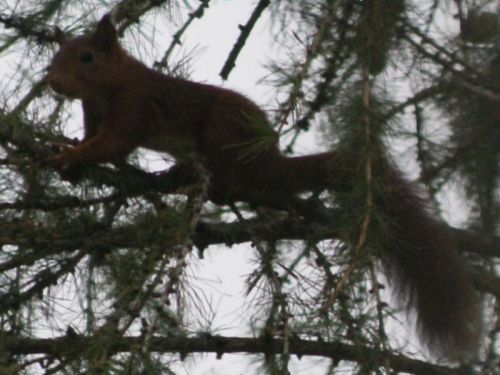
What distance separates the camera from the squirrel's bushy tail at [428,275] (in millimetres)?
2070

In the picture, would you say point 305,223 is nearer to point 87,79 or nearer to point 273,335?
point 273,335

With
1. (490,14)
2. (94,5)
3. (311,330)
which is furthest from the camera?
(490,14)

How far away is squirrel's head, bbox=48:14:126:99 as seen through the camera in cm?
259

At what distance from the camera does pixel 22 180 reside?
1.99m

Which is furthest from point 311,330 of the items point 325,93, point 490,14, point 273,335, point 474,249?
point 490,14

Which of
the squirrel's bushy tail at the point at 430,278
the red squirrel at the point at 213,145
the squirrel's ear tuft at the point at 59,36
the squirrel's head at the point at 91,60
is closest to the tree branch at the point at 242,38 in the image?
the red squirrel at the point at 213,145

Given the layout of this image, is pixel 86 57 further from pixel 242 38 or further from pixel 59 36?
pixel 242 38

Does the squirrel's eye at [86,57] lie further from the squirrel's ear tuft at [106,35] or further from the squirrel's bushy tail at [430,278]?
the squirrel's bushy tail at [430,278]

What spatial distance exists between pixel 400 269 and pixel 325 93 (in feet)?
1.60

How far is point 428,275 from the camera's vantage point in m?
2.21

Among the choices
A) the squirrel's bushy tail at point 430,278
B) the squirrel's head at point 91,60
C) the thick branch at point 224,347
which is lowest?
the thick branch at point 224,347

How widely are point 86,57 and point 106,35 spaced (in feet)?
0.25

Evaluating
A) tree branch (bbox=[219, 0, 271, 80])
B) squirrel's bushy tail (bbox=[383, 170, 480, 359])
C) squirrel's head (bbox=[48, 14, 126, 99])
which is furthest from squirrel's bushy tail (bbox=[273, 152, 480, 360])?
squirrel's head (bbox=[48, 14, 126, 99])

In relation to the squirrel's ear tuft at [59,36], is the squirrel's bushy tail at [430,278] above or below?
below
